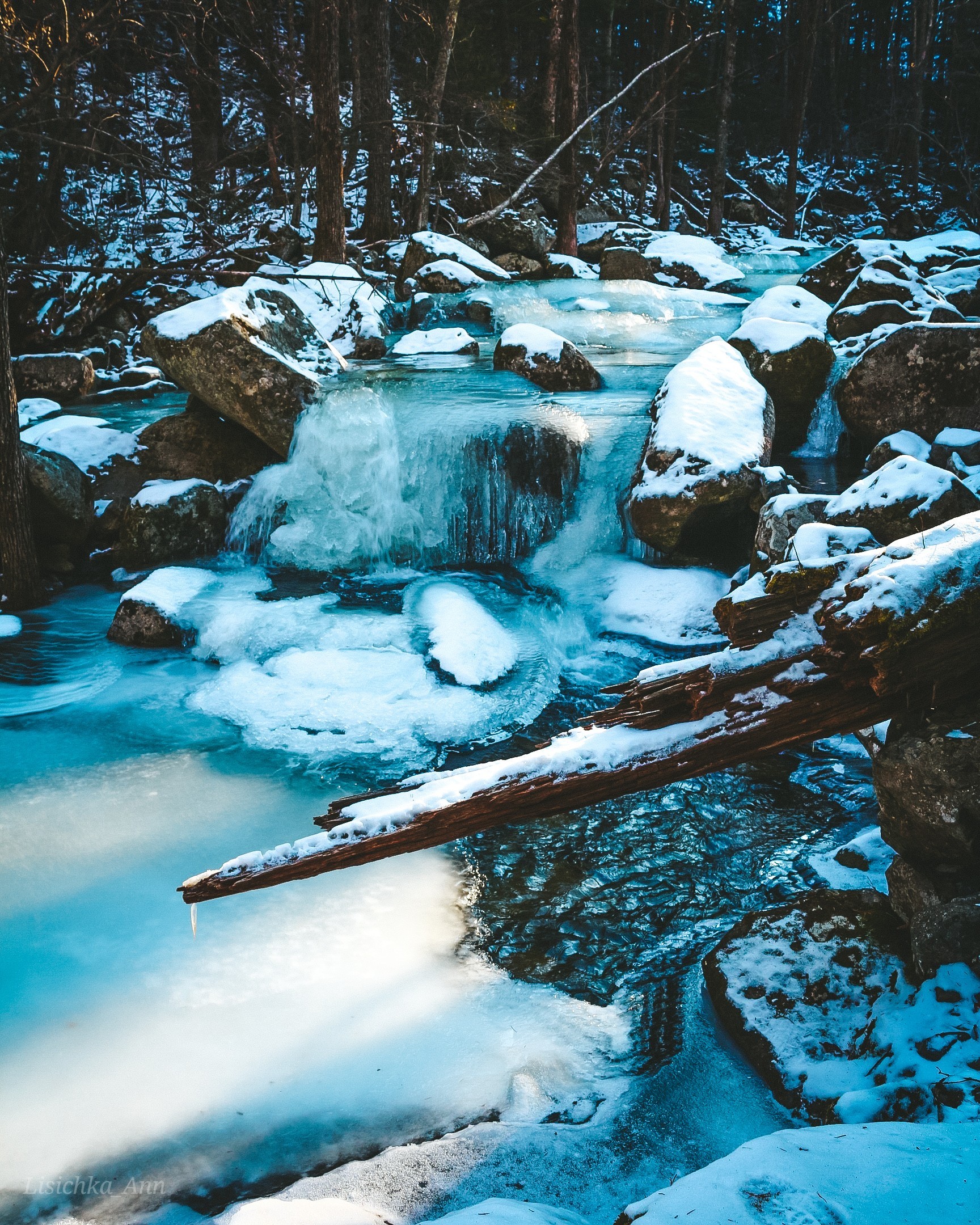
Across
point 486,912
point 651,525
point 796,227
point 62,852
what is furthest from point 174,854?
point 796,227

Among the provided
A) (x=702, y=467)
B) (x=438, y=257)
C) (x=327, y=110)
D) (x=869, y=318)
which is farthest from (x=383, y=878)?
(x=438, y=257)

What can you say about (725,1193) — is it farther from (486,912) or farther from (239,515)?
(239,515)

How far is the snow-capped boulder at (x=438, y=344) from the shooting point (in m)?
11.4

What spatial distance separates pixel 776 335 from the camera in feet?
27.3

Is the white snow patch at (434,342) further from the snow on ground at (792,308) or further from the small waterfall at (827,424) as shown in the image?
the small waterfall at (827,424)

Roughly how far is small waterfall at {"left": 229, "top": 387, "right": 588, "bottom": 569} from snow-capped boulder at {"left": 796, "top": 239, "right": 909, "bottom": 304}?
6.13 metres

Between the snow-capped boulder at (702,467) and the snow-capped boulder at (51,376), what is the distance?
8619mm

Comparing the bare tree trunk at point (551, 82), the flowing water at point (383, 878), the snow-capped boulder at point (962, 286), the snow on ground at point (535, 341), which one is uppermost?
the bare tree trunk at point (551, 82)

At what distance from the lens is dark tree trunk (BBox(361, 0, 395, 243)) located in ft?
49.8

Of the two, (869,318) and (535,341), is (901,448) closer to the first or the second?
(869,318)

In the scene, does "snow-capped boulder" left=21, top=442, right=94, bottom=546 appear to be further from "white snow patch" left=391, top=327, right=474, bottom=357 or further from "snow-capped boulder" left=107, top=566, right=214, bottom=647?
"white snow patch" left=391, top=327, right=474, bottom=357

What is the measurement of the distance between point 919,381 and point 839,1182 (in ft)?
23.1

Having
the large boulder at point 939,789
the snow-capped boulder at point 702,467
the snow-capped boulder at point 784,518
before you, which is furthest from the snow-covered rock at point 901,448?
the large boulder at point 939,789

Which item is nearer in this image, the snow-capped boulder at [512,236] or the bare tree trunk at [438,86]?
the bare tree trunk at [438,86]
